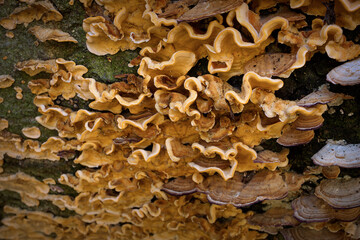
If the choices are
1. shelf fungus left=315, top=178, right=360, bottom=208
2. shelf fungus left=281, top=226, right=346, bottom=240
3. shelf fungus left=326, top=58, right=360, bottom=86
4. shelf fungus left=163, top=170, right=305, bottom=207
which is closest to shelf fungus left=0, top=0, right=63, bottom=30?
shelf fungus left=163, top=170, right=305, bottom=207

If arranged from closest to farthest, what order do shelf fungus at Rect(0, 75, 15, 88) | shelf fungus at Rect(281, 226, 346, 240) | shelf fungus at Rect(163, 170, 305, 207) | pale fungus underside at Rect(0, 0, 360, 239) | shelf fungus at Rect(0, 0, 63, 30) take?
1. pale fungus underside at Rect(0, 0, 360, 239)
2. shelf fungus at Rect(0, 0, 63, 30)
3. shelf fungus at Rect(163, 170, 305, 207)
4. shelf fungus at Rect(0, 75, 15, 88)
5. shelf fungus at Rect(281, 226, 346, 240)

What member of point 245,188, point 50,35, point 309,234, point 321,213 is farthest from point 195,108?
point 309,234

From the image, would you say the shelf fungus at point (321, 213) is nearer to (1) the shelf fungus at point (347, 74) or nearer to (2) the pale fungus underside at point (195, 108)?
(2) the pale fungus underside at point (195, 108)

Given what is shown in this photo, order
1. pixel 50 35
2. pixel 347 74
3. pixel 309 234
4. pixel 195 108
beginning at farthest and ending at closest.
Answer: pixel 309 234
pixel 50 35
pixel 195 108
pixel 347 74

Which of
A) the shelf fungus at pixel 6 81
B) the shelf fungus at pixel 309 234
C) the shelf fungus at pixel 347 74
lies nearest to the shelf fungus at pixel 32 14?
the shelf fungus at pixel 6 81

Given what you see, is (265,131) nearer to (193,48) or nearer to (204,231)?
(193,48)

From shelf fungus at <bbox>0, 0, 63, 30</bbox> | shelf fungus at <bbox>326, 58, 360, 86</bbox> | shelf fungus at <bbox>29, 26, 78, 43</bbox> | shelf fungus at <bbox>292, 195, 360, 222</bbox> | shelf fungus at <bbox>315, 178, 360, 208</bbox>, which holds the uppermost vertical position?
shelf fungus at <bbox>326, 58, 360, 86</bbox>

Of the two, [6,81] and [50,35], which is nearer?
[50,35]

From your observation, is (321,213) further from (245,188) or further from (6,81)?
(6,81)

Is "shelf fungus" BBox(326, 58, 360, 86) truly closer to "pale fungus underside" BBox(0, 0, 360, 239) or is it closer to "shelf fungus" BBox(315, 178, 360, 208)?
"pale fungus underside" BBox(0, 0, 360, 239)
